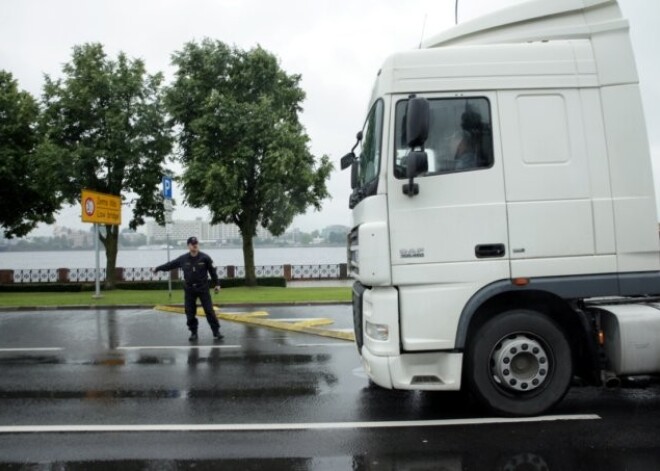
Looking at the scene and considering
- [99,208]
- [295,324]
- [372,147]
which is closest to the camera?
[372,147]

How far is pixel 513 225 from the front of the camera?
486 cm

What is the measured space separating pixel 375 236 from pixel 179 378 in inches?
139

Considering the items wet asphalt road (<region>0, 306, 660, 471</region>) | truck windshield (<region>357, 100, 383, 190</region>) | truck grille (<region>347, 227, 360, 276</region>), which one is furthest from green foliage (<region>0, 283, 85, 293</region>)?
truck windshield (<region>357, 100, 383, 190</region>)

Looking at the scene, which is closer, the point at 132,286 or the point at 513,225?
the point at 513,225

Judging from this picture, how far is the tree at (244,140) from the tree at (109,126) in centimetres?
131

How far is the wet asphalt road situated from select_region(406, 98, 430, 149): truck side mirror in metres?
2.46

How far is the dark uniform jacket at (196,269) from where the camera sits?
10148mm

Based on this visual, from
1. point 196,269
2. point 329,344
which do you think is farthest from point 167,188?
point 329,344

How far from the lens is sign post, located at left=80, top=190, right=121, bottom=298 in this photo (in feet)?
64.0

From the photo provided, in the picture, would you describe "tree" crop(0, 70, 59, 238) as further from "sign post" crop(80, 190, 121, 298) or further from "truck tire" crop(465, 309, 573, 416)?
"truck tire" crop(465, 309, 573, 416)

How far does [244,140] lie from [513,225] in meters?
20.4

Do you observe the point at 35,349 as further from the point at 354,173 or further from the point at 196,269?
the point at 354,173

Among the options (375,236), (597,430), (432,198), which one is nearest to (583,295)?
(597,430)

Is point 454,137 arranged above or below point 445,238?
above
